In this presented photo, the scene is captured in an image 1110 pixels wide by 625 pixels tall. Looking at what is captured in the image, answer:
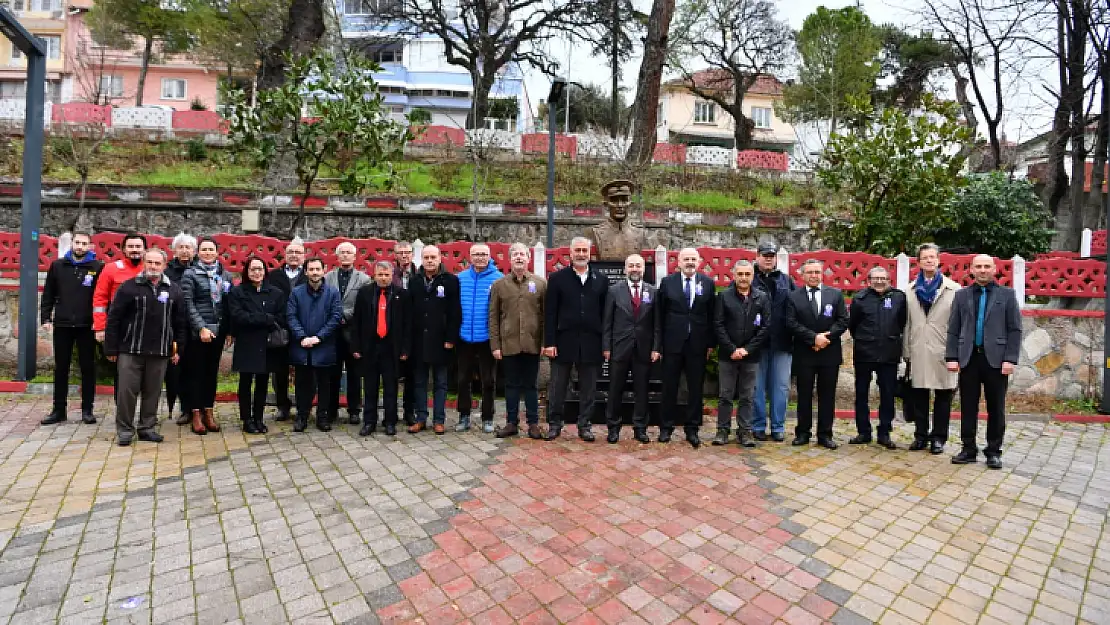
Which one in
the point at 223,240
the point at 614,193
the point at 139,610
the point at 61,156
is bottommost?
the point at 139,610

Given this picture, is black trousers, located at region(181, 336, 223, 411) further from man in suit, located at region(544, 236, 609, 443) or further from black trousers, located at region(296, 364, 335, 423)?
man in suit, located at region(544, 236, 609, 443)

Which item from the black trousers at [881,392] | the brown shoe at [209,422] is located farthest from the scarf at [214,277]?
the black trousers at [881,392]

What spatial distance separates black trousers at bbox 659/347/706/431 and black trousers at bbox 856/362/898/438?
1.50 meters

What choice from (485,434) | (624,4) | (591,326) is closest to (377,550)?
(485,434)

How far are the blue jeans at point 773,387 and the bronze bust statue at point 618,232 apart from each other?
2.19m

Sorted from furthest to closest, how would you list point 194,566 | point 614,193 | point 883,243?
point 883,243 → point 614,193 → point 194,566

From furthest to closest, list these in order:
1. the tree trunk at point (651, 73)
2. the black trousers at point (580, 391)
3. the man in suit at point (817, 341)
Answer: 1. the tree trunk at point (651, 73)
2. the black trousers at point (580, 391)
3. the man in suit at point (817, 341)

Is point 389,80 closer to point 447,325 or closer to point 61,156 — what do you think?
point 61,156

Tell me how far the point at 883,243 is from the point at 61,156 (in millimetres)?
19796

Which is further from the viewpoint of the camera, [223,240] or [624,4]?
[624,4]

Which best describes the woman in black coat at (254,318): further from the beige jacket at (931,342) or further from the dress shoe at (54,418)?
the beige jacket at (931,342)

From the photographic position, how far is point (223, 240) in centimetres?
772

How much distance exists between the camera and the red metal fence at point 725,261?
24.5ft

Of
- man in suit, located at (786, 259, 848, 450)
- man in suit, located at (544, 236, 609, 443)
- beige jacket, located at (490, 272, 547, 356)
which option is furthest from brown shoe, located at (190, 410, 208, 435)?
man in suit, located at (786, 259, 848, 450)
